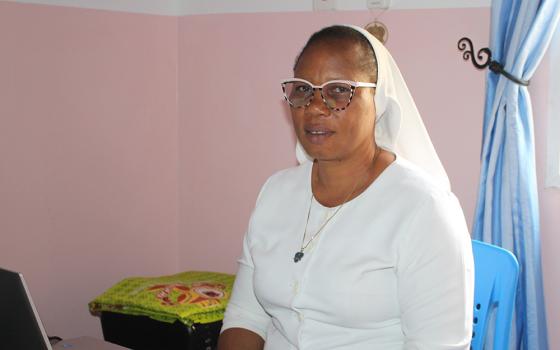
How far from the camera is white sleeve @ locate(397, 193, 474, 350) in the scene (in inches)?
59.0

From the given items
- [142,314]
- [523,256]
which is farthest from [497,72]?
[142,314]

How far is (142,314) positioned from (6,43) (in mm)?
1147

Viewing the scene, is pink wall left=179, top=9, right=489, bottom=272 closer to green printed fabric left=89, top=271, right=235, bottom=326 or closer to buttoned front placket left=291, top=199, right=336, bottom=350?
green printed fabric left=89, top=271, right=235, bottom=326

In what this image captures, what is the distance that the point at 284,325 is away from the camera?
5.57 ft

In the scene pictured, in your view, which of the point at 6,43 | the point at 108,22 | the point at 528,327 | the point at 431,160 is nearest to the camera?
the point at 431,160

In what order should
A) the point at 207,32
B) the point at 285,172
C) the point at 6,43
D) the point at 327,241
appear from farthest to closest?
the point at 207,32
the point at 6,43
the point at 285,172
the point at 327,241

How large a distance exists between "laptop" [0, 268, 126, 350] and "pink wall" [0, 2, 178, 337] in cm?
161

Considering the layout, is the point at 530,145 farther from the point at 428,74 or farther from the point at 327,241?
the point at 327,241

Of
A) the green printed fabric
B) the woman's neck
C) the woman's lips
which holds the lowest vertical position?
the green printed fabric

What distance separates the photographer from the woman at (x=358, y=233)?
1.53m

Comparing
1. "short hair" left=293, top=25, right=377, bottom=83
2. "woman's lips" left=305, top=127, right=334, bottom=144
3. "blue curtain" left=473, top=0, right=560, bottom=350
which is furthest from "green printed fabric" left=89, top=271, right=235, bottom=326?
"short hair" left=293, top=25, right=377, bottom=83

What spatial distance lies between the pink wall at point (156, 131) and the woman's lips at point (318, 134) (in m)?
1.44

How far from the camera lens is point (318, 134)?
1.66m

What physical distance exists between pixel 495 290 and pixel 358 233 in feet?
1.33
